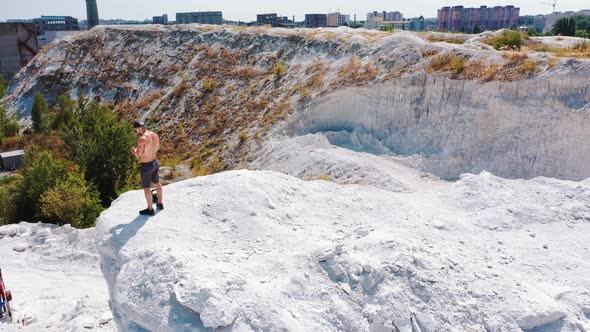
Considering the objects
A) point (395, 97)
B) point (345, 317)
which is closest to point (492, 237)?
point (345, 317)

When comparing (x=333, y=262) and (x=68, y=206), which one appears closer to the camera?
(x=333, y=262)

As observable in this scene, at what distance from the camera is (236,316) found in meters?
6.35

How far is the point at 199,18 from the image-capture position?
134375 millimetres

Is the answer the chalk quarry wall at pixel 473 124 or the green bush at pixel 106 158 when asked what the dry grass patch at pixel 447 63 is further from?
the green bush at pixel 106 158

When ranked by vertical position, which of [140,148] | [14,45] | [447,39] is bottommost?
[140,148]

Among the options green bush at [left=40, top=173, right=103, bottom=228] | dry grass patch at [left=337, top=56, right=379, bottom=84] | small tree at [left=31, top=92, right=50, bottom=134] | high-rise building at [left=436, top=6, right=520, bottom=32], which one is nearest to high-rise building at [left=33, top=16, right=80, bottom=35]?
small tree at [left=31, top=92, right=50, bottom=134]

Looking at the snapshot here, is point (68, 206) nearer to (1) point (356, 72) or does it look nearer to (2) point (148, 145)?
(2) point (148, 145)

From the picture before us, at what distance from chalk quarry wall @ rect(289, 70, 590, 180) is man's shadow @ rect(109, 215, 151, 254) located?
11.6 metres

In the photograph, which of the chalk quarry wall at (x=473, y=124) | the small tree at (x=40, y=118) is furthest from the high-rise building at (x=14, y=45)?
the chalk quarry wall at (x=473, y=124)

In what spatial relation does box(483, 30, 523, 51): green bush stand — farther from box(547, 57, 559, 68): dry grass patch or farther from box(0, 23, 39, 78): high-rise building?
box(0, 23, 39, 78): high-rise building

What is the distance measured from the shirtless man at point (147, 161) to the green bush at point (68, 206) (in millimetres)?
7183

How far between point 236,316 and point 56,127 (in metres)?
31.7

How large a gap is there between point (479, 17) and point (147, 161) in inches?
6220

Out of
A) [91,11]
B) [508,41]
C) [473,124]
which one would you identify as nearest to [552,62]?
[473,124]
